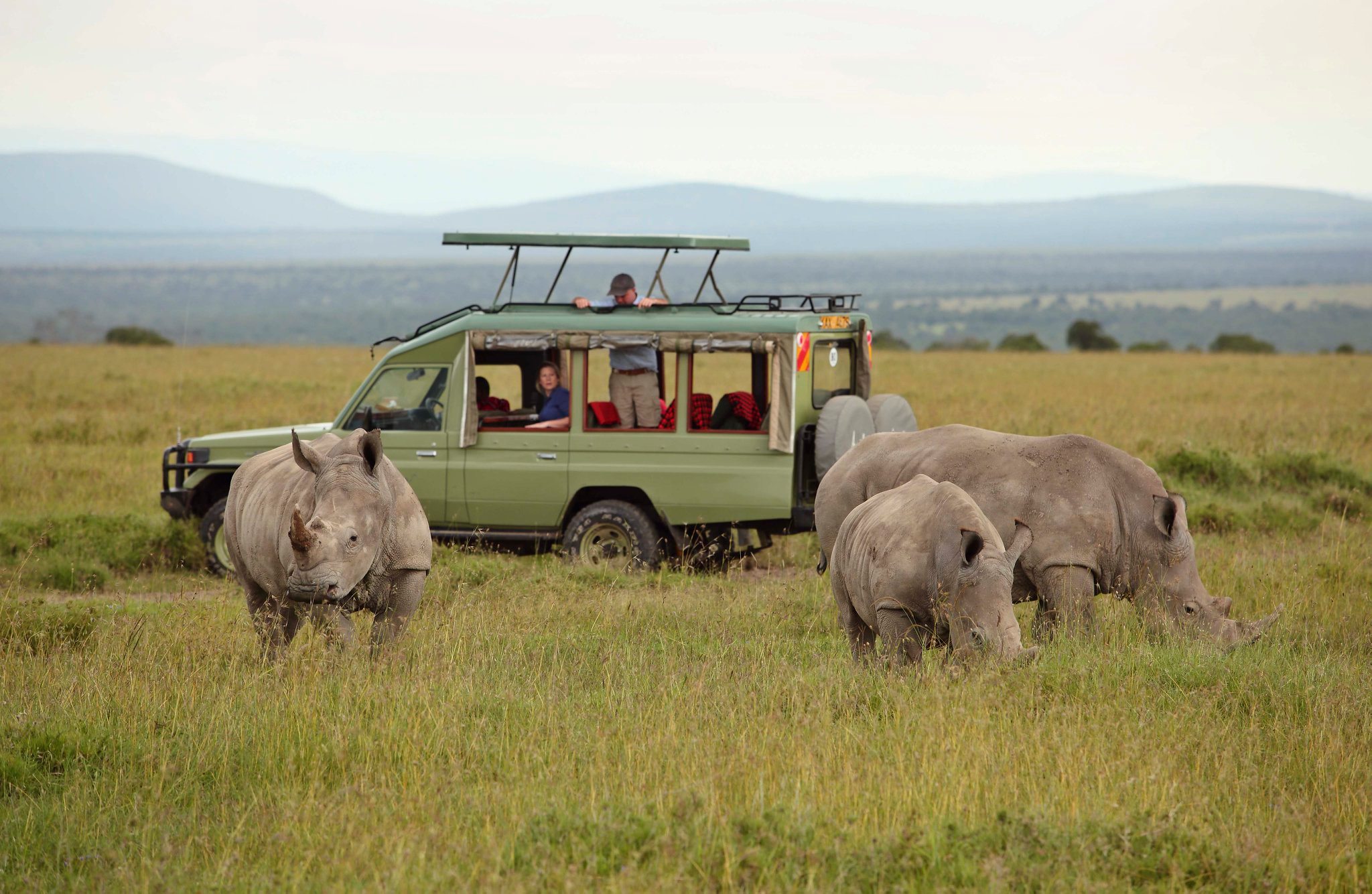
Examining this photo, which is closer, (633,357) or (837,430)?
(837,430)

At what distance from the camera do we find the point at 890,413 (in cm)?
1284

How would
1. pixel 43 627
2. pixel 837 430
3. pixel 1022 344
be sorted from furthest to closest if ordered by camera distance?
pixel 1022 344 < pixel 837 430 < pixel 43 627

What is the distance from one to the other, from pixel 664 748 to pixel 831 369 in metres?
6.76

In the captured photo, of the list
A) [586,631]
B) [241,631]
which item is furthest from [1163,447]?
[241,631]

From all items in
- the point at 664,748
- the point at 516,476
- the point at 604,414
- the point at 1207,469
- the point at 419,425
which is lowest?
the point at 664,748

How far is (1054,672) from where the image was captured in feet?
25.8

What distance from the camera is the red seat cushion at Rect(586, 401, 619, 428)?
12.8 m

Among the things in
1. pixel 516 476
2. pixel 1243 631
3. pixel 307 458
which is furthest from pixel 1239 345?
pixel 307 458

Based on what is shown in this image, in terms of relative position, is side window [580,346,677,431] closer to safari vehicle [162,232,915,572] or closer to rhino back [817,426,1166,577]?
safari vehicle [162,232,915,572]

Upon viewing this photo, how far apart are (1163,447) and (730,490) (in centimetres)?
1018

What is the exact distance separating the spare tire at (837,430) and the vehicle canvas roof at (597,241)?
1580mm

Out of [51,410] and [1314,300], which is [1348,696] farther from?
[1314,300]

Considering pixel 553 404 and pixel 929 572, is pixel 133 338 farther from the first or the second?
pixel 929 572

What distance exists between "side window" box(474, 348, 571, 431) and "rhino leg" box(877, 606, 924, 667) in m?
5.60
